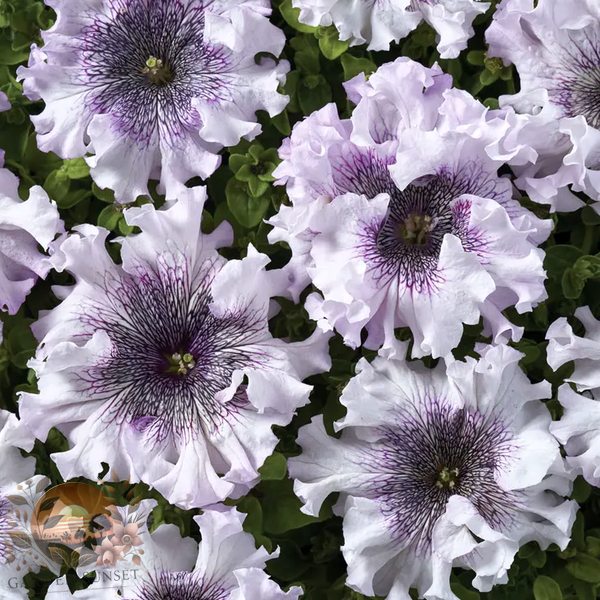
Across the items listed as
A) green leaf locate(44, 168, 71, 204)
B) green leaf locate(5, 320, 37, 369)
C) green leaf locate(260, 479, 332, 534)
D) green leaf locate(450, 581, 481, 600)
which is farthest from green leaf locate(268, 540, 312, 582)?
green leaf locate(44, 168, 71, 204)

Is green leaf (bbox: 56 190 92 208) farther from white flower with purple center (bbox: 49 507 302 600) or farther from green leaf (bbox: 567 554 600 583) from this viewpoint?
green leaf (bbox: 567 554 600 583)

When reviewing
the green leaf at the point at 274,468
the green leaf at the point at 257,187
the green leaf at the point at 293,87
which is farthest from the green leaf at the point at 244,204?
the green leaf at the point at 274,468

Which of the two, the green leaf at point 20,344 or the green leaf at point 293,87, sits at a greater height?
the green leaf at point 293,87

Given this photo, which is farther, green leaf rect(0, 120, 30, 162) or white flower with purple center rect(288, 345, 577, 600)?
green leaf rect(0, 120, 30, 162)

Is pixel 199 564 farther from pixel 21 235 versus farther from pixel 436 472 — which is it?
pixel 21 235

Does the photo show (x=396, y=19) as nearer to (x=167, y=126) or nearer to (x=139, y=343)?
(x=167, y=126)

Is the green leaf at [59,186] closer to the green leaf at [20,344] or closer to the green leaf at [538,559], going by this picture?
the green leaf at [20,344]
